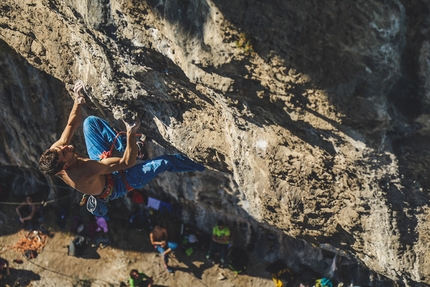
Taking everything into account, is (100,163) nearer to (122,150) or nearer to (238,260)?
(122,150)

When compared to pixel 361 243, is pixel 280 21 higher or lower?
higher

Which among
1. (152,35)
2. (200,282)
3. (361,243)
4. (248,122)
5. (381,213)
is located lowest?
(200,282)

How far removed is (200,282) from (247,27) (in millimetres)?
8572

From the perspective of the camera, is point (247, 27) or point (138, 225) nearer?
point (247, 27)

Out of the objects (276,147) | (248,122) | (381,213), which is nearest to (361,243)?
(381,213)

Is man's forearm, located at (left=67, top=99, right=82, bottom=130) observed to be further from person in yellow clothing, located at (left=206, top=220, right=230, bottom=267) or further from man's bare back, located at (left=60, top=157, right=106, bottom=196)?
person in yellow clothing, located at (left=206, top=220, right=230, bottom=267)

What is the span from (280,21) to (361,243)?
3014 mm

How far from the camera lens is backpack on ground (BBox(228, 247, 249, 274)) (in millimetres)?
10523

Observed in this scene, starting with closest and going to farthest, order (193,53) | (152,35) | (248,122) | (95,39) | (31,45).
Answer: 1. (193,53)
2. (152,35)
3. (248,122)
4. (95,39)
5. (31,45)

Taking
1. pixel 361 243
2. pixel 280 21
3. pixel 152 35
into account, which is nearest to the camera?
pixel 280 21

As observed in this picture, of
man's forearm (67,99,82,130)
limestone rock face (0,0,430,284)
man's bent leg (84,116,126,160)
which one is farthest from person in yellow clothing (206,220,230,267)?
man's forearm (67,99,82,130)

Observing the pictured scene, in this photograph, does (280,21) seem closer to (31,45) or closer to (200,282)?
(31,45)

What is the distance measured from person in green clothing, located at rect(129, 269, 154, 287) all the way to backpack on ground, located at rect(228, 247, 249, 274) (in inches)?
76.8

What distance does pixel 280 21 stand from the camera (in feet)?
10.8
